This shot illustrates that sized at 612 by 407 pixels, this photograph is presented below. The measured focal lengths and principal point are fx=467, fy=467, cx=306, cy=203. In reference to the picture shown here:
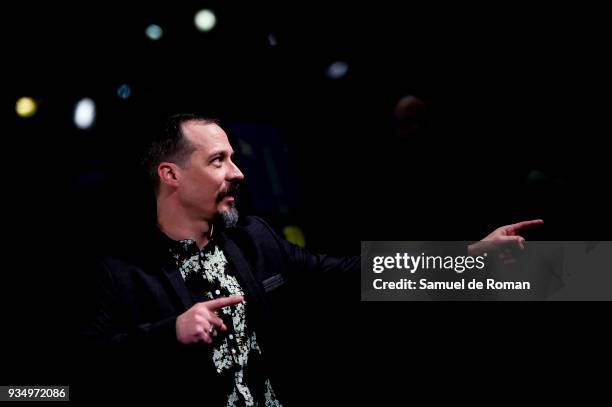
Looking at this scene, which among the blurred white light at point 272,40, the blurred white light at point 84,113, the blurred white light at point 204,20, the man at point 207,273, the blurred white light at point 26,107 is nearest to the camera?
the man at point 207,273

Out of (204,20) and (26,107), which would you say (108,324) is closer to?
(26,107)

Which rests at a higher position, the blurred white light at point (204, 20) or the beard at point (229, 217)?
the blurred white light at point (204, 20)

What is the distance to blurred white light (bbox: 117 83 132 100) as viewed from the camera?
3.44m

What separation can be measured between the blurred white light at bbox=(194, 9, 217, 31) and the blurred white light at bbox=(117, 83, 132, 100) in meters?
0.80

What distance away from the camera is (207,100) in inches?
148

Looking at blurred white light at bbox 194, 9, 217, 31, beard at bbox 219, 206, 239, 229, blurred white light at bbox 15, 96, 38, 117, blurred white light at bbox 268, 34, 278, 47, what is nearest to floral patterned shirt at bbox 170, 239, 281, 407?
beard at bbox 219, 206, 239, 229

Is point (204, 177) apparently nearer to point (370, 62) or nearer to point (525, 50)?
point (370, 62)

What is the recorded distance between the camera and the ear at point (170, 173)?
2.04 m

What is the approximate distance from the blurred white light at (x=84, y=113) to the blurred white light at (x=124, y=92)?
199 millimetres

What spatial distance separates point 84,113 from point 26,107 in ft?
1.21

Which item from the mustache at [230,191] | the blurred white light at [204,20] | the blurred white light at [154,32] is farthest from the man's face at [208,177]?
the blurred white light at [204,20]

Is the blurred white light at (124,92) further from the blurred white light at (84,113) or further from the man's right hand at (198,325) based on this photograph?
the man's right hand at (198,325)

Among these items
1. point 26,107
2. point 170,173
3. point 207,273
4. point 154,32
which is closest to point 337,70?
point 154,32

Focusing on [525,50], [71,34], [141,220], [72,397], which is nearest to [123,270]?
[141,220]
